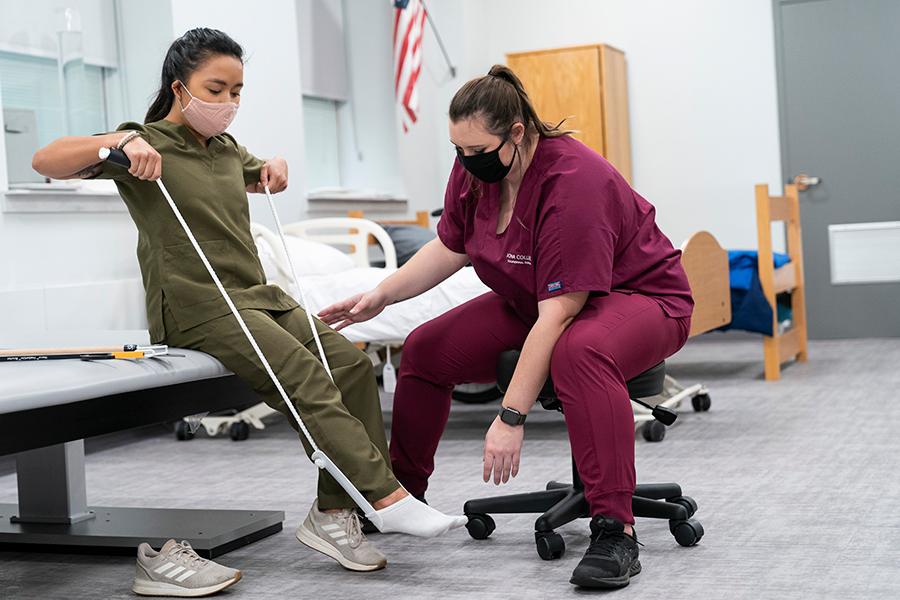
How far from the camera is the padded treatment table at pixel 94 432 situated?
1.77 metres

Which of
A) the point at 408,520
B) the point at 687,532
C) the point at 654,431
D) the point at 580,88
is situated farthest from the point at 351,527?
the point at 580,88

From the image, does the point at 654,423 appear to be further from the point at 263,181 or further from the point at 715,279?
the point at 263,181

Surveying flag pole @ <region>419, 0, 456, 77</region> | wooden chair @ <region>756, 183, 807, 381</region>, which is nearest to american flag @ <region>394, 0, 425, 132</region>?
flag pole @ <region>419, 0, 456, 77</region>

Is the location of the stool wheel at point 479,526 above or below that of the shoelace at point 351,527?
below

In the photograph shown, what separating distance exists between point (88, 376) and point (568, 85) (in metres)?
4.58

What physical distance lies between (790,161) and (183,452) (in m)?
3.95

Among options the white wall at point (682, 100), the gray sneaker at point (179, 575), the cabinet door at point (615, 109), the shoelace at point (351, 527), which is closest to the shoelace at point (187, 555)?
the gray sneaker at point (179, 575)

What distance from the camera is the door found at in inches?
237

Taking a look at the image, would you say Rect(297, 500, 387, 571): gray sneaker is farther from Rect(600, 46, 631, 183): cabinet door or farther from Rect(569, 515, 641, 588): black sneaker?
Rect(600, 46, 631, 183): cabinet door

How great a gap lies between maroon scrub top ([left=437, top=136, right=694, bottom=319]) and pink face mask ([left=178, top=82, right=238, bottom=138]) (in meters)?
0.46

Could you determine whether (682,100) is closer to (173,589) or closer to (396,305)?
(396,305)

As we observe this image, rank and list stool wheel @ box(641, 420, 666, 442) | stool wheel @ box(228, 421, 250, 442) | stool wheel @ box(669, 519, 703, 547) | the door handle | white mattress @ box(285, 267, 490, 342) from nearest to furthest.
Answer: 1. stool wheel @ box(669, 519, 703, 547)
2. stool wheel @ box(641, 420, 666, 442)
3. white mattress @ box(285, 267, 490, 342)
4. stool wheel @ box(228, 421, 250, 442)
5. the door handle

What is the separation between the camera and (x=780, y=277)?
15.6ft

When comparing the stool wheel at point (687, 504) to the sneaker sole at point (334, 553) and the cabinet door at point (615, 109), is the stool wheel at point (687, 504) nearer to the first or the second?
the sneaker sole at point (334, 553)
